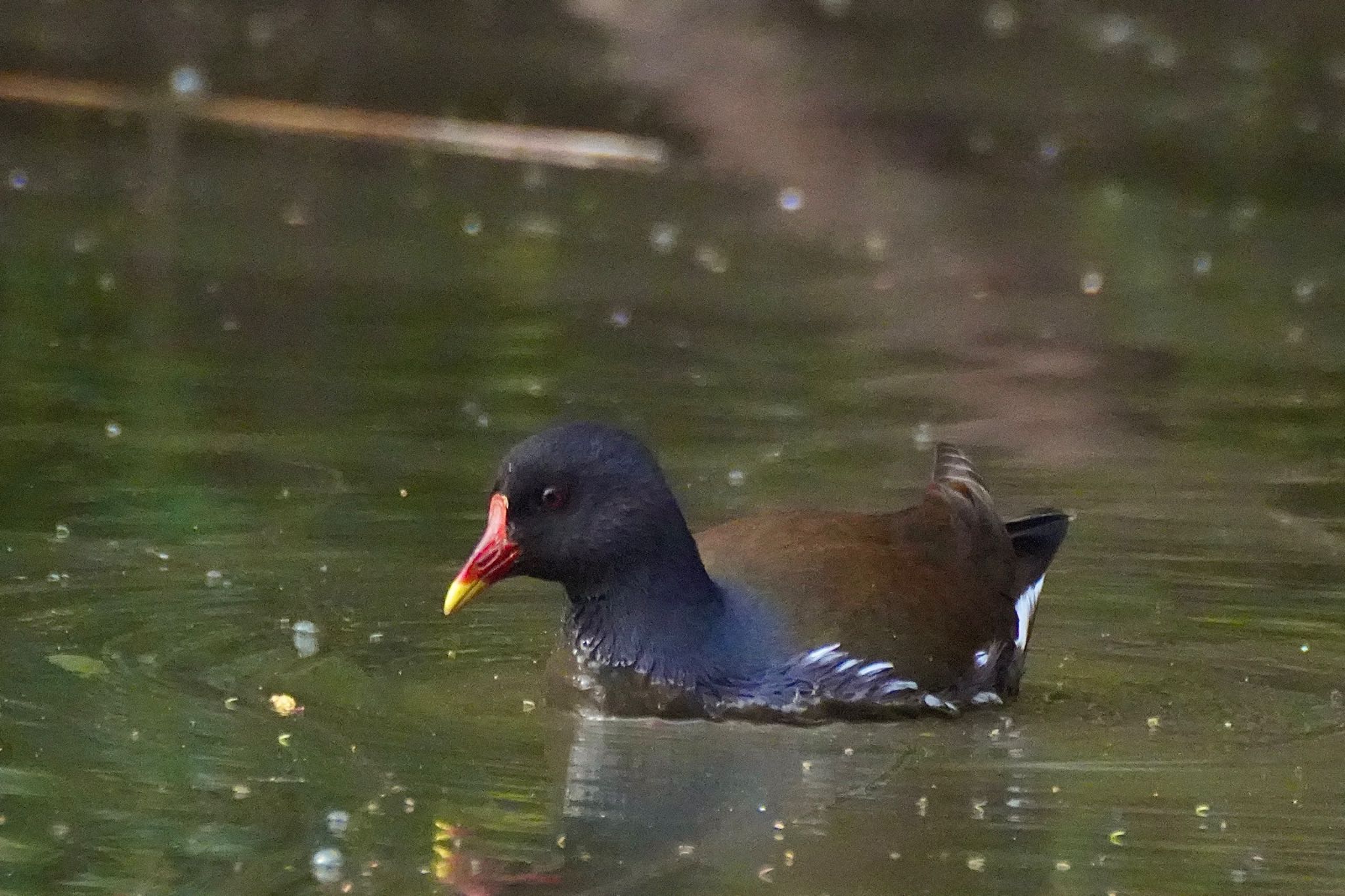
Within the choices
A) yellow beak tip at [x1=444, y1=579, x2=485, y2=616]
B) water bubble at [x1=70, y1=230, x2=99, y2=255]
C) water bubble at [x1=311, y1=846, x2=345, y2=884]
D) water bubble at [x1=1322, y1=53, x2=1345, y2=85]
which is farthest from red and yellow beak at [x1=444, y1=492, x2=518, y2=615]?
water bubble at [x1=1322, y1=53, x2=1345, y2=85]

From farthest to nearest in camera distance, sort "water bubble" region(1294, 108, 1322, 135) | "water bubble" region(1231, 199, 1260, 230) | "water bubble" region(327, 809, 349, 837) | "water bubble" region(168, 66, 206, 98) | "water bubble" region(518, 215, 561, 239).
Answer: "water bubble" region(1294, 108, 1322, 135)
"water bubble" region(168, 66, 206, 98)
"water bubble" region(1231, 199, 1260, 230)
"water bubble" region(518, 215, 561, 239)
"water bubble" region(327, 809, 349, 837)

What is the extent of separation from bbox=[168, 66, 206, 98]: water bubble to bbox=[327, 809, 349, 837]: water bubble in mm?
10521

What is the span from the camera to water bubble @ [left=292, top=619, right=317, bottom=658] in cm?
686

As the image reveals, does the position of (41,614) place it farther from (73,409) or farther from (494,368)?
(494,368)

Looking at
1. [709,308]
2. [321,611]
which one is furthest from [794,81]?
[321,611]

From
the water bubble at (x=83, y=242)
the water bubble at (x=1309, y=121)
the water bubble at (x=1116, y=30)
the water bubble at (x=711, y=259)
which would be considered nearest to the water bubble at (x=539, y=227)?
the water bubble at (x=711, y=259)

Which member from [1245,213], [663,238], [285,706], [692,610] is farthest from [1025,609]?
[1245,213]

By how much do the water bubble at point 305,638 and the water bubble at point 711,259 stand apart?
576 cm

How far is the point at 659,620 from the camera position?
657 centimetres

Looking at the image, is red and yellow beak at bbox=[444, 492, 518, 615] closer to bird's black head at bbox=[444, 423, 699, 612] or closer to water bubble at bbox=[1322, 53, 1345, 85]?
bird's black head at bbox=[444, 423, 699, 612]

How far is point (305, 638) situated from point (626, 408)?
284 centimetres

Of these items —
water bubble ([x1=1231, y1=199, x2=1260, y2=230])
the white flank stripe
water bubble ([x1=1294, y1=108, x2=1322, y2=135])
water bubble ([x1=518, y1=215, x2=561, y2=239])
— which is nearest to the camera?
the white flank stripe

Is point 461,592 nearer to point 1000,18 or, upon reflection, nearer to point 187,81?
point 187,81

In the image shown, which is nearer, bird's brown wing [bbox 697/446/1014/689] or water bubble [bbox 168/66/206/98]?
bird's brown wing [bbox 697/446/1014/689]
